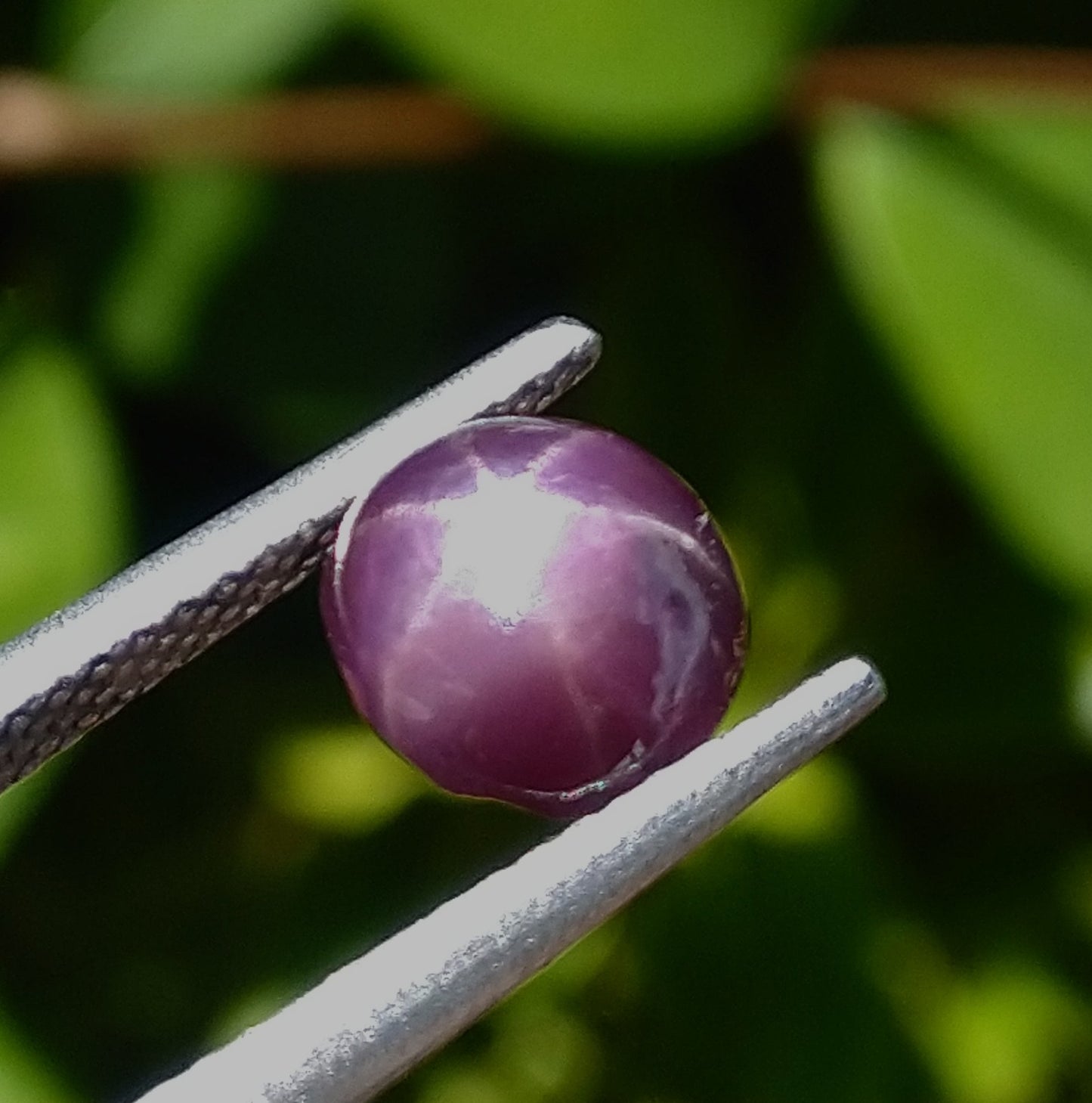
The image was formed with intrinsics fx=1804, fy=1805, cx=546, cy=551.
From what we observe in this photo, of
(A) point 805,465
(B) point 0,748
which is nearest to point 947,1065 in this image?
(A) point 805,465

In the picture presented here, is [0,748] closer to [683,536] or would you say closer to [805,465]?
[683,536]

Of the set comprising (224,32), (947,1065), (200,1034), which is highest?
(224,32)

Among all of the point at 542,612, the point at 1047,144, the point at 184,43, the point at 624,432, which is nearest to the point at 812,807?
the point at 624,432

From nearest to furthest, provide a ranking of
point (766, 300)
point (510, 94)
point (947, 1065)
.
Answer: point (510, 94) → point (947, 1065) → point (766, 300)

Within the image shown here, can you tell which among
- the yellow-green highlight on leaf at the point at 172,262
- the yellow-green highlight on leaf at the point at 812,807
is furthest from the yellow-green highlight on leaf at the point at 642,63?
the yellow-green highlight on leaf at the point at 812,807

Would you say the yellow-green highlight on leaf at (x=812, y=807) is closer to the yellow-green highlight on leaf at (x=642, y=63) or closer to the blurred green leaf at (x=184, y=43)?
the yellow-green highlight on leaf at (x=642, y=63)

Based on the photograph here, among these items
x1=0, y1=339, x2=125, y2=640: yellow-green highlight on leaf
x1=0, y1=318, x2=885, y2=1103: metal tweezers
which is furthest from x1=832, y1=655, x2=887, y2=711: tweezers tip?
x1=0, y1=339, x2=125, y2=640: yellow-green highlight on leaf

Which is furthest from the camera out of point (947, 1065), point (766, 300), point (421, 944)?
point (766, 300)
